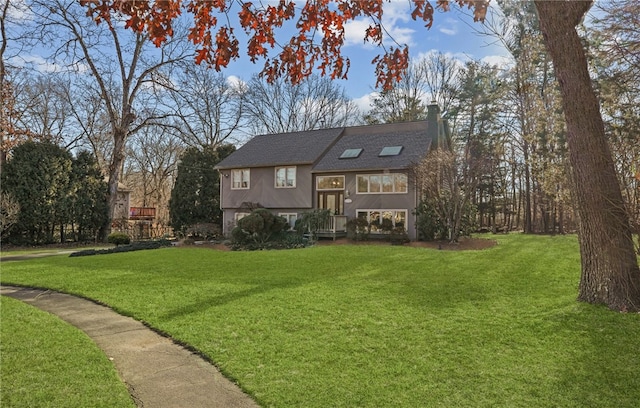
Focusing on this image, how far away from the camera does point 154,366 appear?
4.14 meters

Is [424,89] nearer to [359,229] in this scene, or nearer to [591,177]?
[359,229]

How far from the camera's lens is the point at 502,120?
92.7ft

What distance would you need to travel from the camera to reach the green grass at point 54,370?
3332 millimetres

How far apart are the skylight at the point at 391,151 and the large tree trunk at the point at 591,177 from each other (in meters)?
14.0

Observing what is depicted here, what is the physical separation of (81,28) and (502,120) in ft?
87.0

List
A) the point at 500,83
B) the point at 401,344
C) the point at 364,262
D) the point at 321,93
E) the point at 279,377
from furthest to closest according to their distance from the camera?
the point at 321,93 → the point at 500,83 → the point at 364,262 → the point at 401,344 → the point at 279,377

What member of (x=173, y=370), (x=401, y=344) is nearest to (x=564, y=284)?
(x=401, y=344)

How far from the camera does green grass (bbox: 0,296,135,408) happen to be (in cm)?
333

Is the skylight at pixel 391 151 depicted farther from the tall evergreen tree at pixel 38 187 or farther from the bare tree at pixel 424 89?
the tall evergreen tree at pixel 38 187

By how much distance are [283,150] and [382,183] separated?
676 centimetres

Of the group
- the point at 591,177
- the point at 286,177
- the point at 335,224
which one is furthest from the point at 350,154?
the point at 591,177

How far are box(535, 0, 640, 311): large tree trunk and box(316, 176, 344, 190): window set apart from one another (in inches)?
606

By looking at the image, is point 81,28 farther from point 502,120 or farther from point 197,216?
point 502,120

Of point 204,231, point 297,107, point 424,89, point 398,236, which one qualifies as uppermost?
point 424,89
